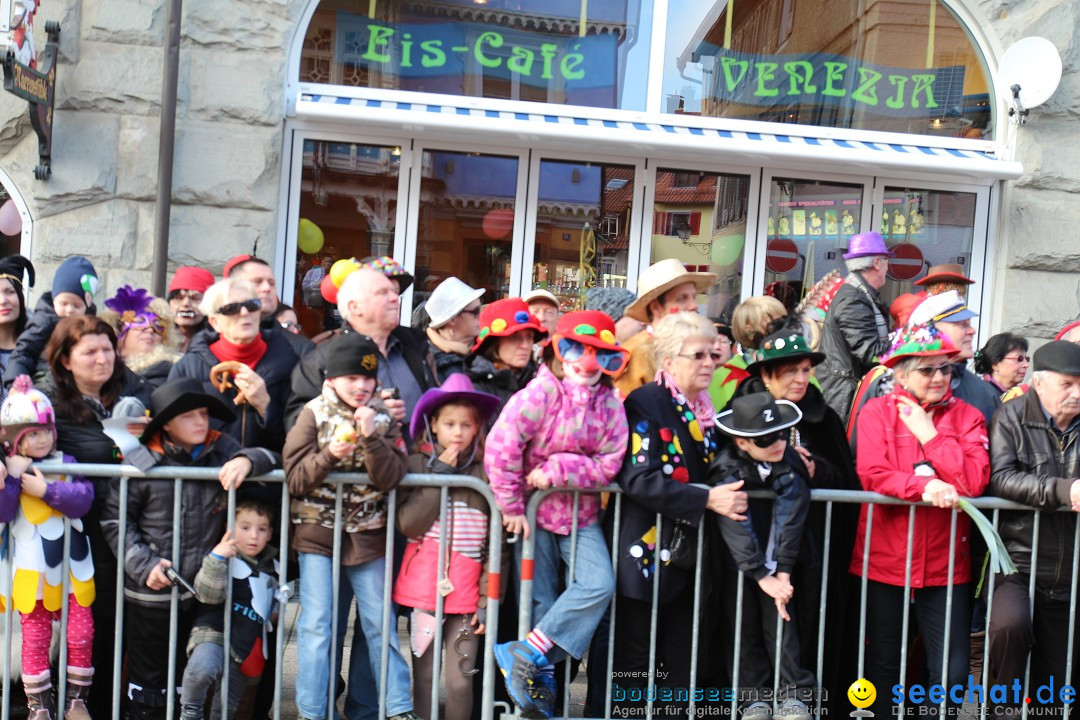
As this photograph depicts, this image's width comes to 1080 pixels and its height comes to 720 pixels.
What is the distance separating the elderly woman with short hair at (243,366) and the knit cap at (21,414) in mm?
505

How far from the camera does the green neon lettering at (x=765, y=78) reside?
8211 mm

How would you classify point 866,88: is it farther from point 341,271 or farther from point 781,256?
point 341,271

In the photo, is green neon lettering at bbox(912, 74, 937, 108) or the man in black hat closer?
the man in black hat

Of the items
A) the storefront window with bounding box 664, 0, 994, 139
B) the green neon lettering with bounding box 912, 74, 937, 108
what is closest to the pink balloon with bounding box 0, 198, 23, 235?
the storefront window with bounding box 664, 0, 994, 139

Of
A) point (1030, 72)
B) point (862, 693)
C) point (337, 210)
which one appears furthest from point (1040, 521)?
point (337, 210)

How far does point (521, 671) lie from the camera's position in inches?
158

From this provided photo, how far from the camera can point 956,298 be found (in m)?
5.10

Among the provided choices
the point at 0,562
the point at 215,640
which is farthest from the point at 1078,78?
the point at 0,562

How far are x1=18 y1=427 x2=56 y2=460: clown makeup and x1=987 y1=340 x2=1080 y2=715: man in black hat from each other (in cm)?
375

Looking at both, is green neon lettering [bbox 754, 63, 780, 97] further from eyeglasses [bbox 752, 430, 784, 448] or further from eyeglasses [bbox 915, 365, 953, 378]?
eyeglasses [bbox 752, 430, 784, 448]

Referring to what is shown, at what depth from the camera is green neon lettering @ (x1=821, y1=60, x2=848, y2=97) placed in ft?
27.1

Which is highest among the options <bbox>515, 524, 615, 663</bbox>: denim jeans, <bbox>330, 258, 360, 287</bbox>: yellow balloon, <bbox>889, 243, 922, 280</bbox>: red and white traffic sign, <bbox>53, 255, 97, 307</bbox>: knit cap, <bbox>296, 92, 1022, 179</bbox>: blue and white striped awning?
<bbox>296, 92, 1022, 179</bbox>: blue and white striped awning

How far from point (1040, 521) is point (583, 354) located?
1.98 meters

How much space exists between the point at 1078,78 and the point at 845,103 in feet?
5.49
